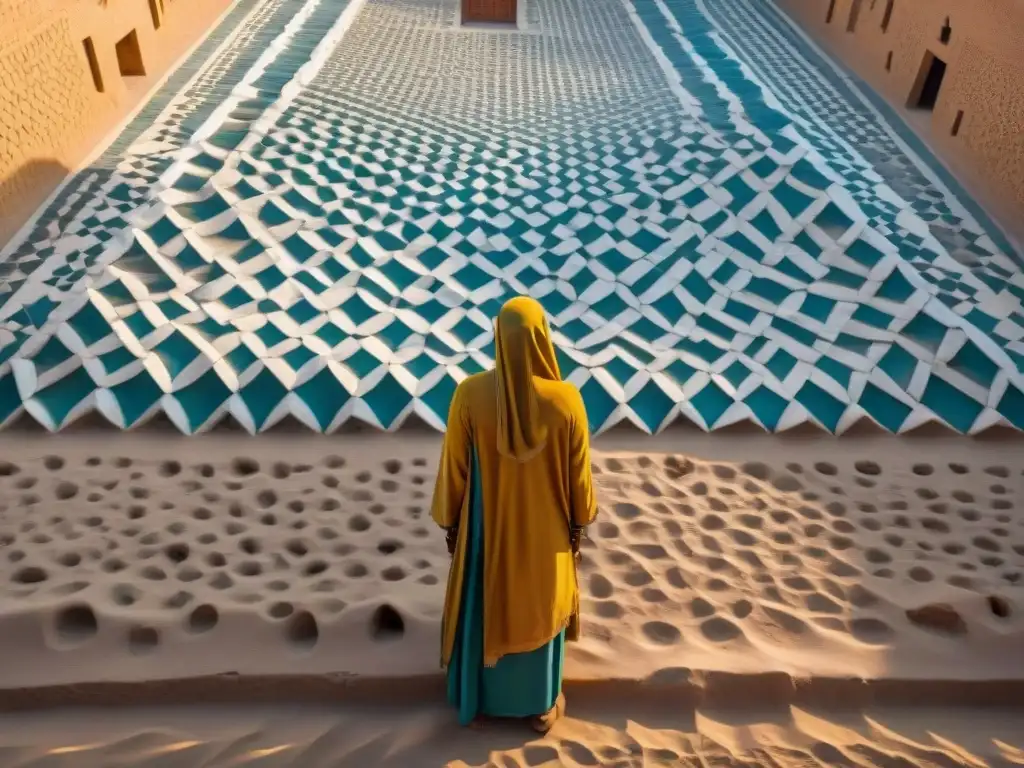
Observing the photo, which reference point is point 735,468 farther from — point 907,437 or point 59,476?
point 59,476

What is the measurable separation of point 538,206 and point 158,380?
2175 mm

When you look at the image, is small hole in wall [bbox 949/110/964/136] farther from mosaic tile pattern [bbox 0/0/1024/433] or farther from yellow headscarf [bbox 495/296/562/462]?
yellow headscarf [bbox 495/296/562/462]

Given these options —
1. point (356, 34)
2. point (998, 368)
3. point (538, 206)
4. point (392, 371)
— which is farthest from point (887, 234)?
point (356, 34)

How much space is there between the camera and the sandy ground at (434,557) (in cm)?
206

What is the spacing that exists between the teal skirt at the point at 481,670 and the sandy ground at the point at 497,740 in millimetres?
86

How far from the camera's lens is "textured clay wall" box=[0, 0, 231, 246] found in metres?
3.75

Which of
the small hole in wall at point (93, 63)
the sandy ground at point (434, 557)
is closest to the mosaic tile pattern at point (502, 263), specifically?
the sandy ground at point (434, 557)

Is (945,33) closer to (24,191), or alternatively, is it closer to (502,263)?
(502,263)

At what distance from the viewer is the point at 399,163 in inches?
180

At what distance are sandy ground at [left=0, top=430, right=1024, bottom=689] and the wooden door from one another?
6.02 metres

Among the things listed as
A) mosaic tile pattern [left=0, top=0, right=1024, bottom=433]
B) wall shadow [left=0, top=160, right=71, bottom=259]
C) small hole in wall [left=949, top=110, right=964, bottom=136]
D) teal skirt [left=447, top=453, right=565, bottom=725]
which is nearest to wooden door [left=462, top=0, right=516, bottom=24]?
mosaic tile pattern [left=0, top=0, right=1024, bottom=433]

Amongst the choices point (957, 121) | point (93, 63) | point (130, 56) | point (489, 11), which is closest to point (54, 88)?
point (93, 63)

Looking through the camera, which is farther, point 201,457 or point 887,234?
point 887,234

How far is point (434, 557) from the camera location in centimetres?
239
